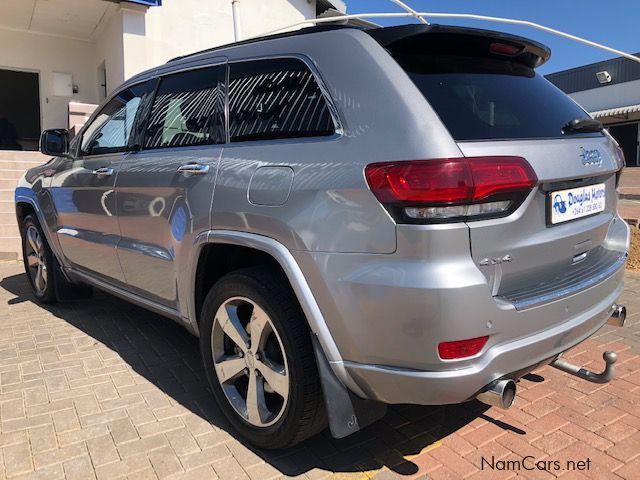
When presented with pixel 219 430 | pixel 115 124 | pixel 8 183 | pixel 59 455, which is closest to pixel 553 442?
pixel 219 430

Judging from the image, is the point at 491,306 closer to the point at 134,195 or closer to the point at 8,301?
the point at 134,195

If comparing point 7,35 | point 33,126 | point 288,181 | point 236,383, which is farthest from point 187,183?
point 33,126

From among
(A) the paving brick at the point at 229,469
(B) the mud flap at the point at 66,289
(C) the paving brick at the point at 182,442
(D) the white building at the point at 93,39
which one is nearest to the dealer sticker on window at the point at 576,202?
(A) the paving brick at the point at 229,469

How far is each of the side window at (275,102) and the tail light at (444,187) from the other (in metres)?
0.42

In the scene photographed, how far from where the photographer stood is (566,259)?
2.38 metres

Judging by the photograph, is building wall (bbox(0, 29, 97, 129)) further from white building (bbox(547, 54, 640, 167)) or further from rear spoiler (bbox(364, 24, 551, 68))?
white building (bbox(547, 54, 640, 167))

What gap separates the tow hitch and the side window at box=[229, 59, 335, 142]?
5.13ft

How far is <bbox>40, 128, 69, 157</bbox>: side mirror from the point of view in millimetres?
4500

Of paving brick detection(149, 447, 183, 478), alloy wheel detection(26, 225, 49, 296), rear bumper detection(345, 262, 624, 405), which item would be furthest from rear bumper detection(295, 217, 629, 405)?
alloy wheel detection(26, 225, 49, 296)

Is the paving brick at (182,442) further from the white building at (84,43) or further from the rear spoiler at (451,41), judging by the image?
the white building at (84,43)

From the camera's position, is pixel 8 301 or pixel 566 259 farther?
pixel 8 301

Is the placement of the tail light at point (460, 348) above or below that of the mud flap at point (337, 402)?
above

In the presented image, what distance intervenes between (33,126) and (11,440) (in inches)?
549

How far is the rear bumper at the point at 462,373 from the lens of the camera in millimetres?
2006
